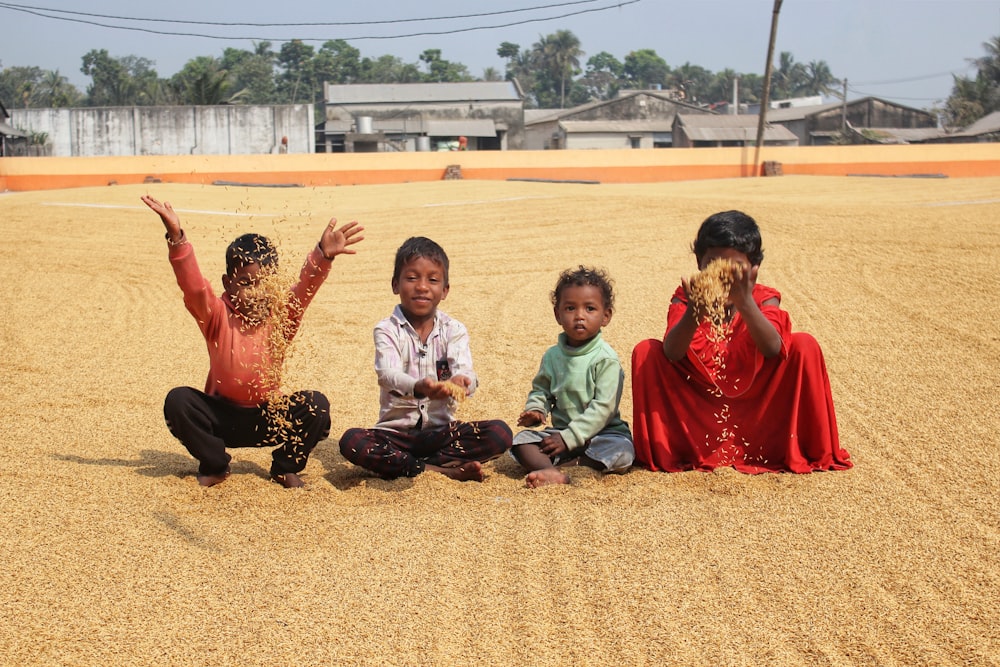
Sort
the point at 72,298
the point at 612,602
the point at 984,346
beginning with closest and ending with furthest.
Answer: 1. the point at 612,602
2. the point at 984,346
3. the point at 72,298

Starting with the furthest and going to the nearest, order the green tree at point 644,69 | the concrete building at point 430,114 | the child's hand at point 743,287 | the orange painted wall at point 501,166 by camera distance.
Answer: the green tree at point 644,69 < the concrete building at point 430,114 < the orange painted wall at point 501,166 < the child's hand at point 743,287

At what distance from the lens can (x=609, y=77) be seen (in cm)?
10956

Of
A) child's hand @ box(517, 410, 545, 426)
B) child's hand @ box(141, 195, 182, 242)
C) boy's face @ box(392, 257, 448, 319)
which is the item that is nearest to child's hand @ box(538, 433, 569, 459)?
child's hand @ box(517, 410, 545, 426)

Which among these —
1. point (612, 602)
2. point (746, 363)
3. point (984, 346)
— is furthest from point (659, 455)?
point (984, 346)

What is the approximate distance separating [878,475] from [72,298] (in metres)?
8.19

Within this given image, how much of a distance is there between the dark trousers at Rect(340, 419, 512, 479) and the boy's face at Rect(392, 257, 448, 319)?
0.59 m

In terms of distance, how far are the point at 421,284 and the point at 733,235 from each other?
1.44 meters

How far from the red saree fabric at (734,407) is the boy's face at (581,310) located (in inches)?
9.9

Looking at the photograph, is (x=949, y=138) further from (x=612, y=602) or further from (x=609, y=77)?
(x=609, y=77)

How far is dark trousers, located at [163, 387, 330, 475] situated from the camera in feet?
14.1

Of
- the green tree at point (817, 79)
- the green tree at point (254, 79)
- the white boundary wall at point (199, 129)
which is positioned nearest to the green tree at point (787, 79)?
the green tree at point (817, 79)

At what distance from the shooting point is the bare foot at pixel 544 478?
4363mm

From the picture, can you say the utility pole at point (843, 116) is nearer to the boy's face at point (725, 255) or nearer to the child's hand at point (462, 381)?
the boy's face at point (725, 255)

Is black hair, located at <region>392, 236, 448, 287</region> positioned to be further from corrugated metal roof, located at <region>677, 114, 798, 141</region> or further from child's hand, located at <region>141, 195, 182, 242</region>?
corrugated metal roof, located at <region>677, 114, 798, 141</region>
